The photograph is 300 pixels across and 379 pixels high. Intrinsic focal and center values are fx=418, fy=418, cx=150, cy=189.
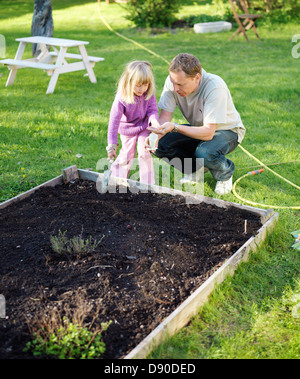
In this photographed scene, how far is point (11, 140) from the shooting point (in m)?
5.12

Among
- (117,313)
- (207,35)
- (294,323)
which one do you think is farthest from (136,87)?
(207,35)

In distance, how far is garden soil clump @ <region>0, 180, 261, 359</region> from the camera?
238 cm

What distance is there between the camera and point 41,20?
8.78 metres

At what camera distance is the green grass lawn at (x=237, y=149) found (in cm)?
242

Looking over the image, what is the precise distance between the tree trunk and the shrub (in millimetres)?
4899

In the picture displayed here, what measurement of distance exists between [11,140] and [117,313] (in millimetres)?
3368

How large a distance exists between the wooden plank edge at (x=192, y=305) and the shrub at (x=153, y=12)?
11.5 meters

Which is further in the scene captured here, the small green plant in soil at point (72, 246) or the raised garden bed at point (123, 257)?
the small green plant in soil at point (72, 246)

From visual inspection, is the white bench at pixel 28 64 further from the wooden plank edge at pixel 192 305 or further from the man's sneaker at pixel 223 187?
the wooden plank edge at pixel 192 305

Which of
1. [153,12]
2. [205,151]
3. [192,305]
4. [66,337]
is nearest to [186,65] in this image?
[205,151]

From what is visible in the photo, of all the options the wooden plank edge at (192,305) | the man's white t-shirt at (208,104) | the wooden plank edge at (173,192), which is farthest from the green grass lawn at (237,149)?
the man's white t-shirt at (208,104)

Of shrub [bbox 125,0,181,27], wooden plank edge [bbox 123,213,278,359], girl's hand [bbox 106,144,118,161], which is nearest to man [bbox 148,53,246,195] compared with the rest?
girl's hand [bbox 106,144,118,161]

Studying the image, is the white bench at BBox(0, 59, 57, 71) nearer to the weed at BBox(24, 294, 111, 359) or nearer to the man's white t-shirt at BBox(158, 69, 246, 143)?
the man's white t-shirt at BBox(158, 69, 246, 143)
